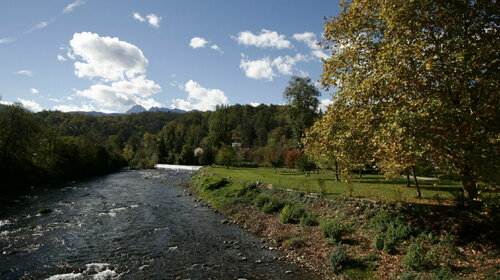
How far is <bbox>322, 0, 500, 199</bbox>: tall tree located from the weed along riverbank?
2535 mm

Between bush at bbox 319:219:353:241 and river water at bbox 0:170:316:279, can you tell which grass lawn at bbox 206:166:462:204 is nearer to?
bush at bbox 319:219:353:241

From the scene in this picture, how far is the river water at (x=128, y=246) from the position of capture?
13953 mm

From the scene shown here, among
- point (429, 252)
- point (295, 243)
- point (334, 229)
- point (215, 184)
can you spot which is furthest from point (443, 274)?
point (215, 184)

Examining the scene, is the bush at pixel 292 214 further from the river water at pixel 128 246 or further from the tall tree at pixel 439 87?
the tall tree at pixel 439 87

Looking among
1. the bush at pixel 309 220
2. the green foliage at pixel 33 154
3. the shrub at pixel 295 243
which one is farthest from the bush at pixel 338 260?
the green foliage at pixel 33 154

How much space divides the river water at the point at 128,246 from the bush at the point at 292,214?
317cm

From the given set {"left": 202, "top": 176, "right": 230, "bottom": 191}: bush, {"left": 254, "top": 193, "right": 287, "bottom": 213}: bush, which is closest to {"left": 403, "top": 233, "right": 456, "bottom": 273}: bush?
{"left": 254, "top": 193, "right": 287, "bottom": 213}: bush

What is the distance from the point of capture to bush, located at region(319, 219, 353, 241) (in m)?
16.6

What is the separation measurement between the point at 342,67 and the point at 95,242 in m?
20.2

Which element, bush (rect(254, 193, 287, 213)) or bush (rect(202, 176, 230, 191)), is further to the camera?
bush (rect(202, 176, 230, 191))

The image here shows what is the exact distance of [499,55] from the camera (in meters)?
11.6

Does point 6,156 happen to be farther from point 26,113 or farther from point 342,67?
point 342,67

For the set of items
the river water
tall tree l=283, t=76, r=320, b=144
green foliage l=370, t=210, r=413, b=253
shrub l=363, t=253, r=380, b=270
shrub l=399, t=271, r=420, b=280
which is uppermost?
tall tree l=283, t=76, r=320, b=144

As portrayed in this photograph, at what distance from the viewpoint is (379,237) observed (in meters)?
14.8
